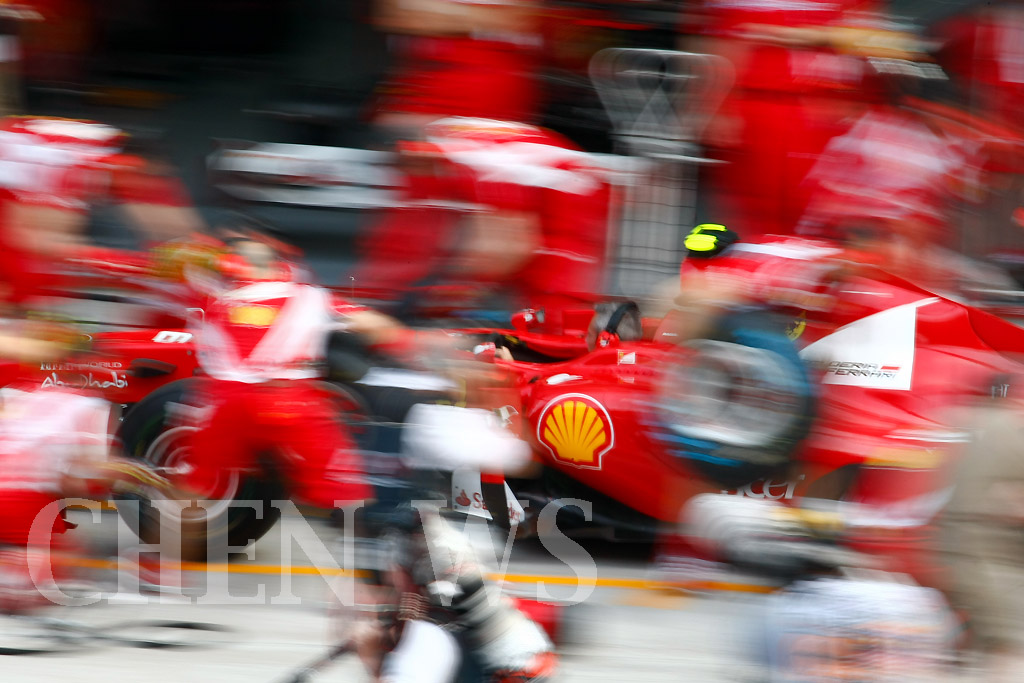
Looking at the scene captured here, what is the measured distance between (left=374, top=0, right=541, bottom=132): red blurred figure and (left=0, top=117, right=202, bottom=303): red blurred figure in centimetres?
111

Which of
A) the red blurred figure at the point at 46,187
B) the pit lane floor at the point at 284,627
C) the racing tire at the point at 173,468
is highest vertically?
the red blurred figure at the point at 46,187

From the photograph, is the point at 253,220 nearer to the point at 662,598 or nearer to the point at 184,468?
the point at 184,468

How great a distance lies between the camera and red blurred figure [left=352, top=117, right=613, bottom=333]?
301 cm

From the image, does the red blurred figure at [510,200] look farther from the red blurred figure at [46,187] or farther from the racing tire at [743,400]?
the red blurred figure at [46,187]

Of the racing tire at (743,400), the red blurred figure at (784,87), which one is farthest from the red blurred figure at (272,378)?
the red blurred figure at (784,87)

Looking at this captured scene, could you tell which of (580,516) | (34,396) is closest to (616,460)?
(580,516)

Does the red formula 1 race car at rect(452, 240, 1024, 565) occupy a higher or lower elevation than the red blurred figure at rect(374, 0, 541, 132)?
lower

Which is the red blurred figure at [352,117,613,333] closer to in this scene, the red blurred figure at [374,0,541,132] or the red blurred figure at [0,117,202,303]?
the red blurred figure at [374,0,541,132]

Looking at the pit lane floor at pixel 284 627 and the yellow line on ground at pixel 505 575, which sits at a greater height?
the yellow line on ground at pixel 505 575

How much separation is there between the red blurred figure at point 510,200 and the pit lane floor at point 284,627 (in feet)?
3.16

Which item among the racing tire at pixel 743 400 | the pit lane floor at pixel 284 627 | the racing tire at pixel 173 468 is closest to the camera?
the racing tire at pixel 743 400

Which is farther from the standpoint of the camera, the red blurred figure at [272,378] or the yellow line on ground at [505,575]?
the yellow line on ground at [505,575]

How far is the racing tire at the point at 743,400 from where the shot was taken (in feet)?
9.58

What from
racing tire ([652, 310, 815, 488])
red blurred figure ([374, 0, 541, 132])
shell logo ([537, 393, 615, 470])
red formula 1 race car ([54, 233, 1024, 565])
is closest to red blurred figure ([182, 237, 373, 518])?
red formula 1 race car ([54, 233, 1024, 565])
